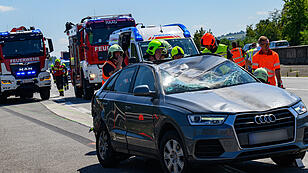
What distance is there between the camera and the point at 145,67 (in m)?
7.68

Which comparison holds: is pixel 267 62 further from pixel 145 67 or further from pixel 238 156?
pixel 238 156

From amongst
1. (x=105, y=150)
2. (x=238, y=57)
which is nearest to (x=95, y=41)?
(x=238, y=57)

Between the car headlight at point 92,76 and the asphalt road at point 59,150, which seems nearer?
the asphalt road at point 59,150

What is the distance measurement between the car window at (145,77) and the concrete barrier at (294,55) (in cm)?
2965

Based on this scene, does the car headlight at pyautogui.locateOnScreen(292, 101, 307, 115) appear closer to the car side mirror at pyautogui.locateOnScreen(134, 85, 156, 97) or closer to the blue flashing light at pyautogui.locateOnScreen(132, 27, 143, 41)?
the car side mirror at pyautogui.locateOnScreen(134, 85, 156, 97)

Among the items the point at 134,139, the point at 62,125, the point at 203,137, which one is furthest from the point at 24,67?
the point at 203,137

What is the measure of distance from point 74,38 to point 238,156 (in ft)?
65.9

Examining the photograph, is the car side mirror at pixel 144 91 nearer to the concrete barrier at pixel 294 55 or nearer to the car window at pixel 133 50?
the car window at pixel 133 50

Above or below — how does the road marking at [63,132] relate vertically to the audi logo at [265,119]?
below

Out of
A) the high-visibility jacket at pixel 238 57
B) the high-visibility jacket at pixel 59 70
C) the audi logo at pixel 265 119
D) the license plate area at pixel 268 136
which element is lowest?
the high-visibility jacket at pixel 59 70

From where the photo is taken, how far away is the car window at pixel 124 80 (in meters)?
7.94

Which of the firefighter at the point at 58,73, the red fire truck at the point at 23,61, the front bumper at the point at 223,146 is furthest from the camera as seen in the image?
the firefighter at the point at 58,73

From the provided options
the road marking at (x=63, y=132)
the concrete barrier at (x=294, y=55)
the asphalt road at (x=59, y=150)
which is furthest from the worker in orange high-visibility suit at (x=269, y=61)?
the concrete barrier at (x=294, y=55)

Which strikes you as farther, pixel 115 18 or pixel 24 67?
pixel 24 67
